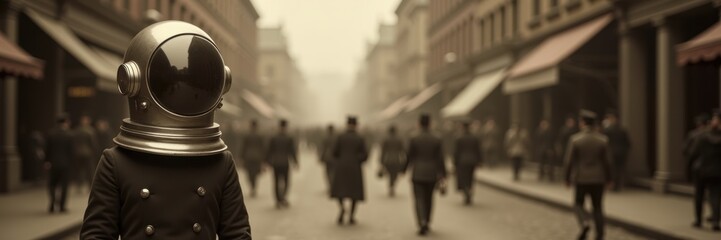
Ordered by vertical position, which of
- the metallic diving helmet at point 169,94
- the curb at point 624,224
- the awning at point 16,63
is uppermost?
the awning at point 16,63

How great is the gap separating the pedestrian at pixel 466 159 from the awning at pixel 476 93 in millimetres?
10715

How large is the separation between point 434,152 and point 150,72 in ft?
27.2

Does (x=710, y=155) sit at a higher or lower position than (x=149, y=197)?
lower

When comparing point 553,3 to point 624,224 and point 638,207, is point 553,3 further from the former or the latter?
point 624,224

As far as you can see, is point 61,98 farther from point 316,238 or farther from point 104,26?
point 316,238

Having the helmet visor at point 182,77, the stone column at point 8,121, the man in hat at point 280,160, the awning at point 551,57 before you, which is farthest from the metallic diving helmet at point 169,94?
the awning at point 551,57

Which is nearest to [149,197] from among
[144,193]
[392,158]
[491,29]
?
[144,193]

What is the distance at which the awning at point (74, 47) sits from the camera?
16.0m

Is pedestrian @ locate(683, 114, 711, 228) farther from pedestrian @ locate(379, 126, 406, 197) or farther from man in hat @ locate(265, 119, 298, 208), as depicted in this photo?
pedestrian @ locate(379, 126, 406, 197)

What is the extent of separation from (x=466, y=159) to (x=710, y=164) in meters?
5.70

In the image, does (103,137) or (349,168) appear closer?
(349,168)

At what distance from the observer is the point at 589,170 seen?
368 inches

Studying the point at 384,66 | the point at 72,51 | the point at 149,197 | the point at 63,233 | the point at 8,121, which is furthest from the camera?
the point at 384,66

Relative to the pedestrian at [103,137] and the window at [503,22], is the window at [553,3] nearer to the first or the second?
the window at [503,22]
